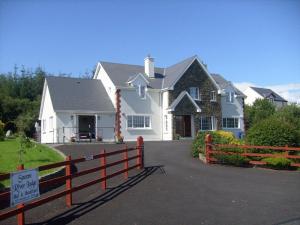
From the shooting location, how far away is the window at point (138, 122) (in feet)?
113

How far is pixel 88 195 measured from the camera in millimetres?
11039

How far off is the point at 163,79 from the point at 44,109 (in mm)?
12285

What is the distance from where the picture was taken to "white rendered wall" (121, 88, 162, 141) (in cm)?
3394

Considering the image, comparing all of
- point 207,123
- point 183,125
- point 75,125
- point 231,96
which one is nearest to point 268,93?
point 231,96

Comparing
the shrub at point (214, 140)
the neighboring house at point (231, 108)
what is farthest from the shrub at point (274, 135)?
the neighboring house at point (231, 108)

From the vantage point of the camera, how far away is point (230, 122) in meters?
41.1

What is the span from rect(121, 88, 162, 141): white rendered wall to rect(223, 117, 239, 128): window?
830 centimetres

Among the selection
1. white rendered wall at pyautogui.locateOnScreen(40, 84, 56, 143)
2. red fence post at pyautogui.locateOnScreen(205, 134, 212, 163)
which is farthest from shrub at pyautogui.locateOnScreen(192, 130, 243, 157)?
white rendered wall at pyautogui.locateOnScreen(40, 84, 56, 143)

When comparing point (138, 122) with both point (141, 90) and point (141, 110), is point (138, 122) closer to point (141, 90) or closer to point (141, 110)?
point (141, 110)

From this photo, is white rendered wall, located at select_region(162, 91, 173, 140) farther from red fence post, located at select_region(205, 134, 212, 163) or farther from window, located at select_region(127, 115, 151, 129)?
red fence post, located at select_region(205, 134, 212, 163)

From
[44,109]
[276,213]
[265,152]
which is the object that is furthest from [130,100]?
[276,213]

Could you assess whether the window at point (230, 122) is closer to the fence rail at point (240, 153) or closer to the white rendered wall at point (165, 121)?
the white rendered wall at point (165, 121)

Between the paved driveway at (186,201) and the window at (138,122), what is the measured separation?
730 inches

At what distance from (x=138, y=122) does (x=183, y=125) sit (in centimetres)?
448
